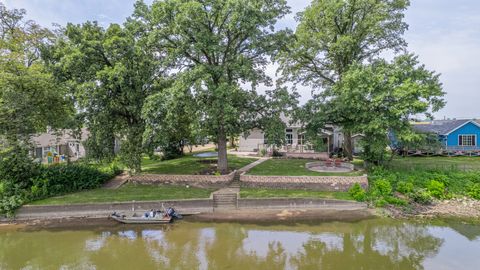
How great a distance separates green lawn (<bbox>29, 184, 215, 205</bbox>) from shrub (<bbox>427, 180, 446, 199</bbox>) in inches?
570

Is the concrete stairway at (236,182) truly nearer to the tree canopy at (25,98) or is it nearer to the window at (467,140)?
the tree canopy at (25,98)

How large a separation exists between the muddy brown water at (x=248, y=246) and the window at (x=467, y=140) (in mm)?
18870

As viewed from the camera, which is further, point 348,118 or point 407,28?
point 407,28

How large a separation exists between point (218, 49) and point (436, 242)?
1613 centimetres

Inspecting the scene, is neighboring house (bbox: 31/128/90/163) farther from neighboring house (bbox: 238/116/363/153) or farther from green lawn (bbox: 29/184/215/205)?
neighboring house (bbox: 238/116/363/153)

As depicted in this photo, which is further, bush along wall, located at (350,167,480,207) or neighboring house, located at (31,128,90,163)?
neighboring house, located at (31,128,90,163)

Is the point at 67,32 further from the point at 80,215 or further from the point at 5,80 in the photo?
the point at 80,215


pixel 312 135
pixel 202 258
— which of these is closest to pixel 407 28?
pixel 312 135

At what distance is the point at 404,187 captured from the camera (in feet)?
64.2

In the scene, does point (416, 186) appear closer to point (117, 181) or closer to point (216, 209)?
point (216, 209)

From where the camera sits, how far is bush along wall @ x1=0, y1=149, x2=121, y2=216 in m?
17.5

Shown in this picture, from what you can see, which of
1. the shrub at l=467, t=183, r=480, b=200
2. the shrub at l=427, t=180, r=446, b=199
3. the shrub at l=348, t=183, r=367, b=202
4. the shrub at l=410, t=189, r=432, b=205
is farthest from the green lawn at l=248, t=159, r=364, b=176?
the shrub at l=467, t=183, r=480, b=200

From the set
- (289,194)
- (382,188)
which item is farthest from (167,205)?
(382,188)

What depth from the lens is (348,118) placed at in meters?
23.1
